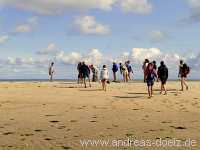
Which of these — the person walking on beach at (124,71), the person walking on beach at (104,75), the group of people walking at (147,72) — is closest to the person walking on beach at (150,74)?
the group of people walking at (147,72)

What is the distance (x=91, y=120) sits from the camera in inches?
619

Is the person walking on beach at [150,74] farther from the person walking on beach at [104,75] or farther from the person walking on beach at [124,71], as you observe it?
the person walking on beach at [124,71]

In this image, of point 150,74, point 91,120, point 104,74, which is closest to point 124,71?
point 104,74

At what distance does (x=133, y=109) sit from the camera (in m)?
19.2

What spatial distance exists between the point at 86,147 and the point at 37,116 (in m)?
6.43

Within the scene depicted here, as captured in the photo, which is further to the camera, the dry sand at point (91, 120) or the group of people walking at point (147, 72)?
the group of people walking at point (147, 72)

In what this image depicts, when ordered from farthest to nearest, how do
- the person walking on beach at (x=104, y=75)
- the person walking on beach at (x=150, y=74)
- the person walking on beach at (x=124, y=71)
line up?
the person walking on beach at (x=124, y=71), the person walking on beach at (x=104, y=75), the person walking on beach at (x=150, y=74)

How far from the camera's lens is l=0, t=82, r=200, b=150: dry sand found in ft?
39.7

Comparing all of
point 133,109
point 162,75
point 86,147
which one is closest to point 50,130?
point 86,147


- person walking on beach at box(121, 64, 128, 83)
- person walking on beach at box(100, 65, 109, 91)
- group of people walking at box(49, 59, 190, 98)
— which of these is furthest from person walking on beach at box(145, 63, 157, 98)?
person walking on beach at box(121, 64, 128, 83)

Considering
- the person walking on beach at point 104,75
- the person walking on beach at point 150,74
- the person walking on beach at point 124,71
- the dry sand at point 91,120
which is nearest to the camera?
the dry sand at point 91,120

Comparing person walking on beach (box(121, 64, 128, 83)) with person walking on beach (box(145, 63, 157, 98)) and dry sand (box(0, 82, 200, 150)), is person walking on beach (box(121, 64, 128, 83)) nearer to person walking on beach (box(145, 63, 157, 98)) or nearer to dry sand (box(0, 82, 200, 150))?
dry sand (box(0, 82, 200, 150))

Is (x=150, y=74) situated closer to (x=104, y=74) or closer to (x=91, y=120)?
(x=104, y=74)

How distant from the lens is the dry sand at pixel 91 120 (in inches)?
477
